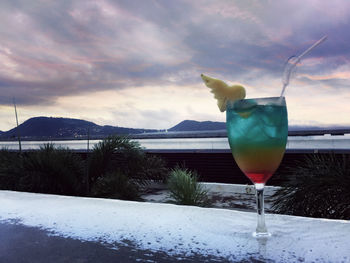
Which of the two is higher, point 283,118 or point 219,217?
point 283,118

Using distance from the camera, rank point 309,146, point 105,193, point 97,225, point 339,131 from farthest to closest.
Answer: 1. point 339,131
2. point 309,146
3. point 105,193
4. point 97,225

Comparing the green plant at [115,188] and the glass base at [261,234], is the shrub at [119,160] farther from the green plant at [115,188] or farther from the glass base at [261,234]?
the glass base at [261,234]

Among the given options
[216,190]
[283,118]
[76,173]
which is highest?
[283,118]

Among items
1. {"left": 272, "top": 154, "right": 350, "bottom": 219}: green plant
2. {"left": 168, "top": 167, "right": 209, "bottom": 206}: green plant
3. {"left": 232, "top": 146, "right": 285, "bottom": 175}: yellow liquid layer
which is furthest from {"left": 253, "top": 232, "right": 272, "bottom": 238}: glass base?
{"left": 168, "top": 167, "right": 209, "bottom": 206}: green plant

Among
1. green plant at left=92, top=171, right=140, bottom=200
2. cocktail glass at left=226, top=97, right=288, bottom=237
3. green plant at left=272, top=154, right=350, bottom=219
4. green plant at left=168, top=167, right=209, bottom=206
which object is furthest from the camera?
green plant at left=92, top=171, right=140, bottom=200

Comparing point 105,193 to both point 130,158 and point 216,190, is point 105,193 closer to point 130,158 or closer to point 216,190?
point 130,158

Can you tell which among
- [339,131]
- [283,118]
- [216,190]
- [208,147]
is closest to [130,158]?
[216,190]

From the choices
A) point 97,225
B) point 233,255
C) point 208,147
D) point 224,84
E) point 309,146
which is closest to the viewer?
point 233,255

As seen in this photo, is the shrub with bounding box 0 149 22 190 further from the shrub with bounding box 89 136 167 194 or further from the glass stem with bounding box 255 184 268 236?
the glass stem with bounding box 255 184 268 236
